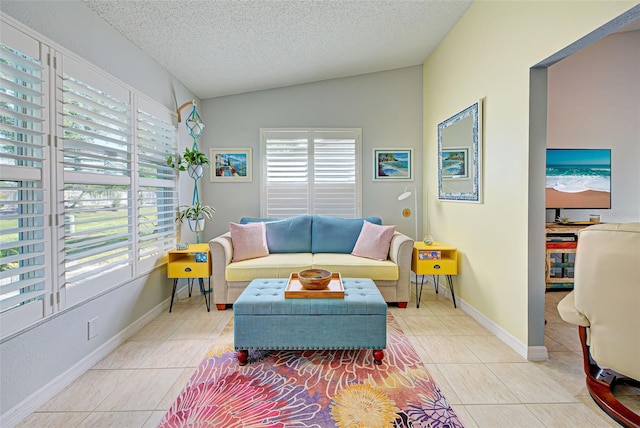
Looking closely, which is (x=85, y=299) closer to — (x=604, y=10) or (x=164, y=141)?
(x=164, y=141)

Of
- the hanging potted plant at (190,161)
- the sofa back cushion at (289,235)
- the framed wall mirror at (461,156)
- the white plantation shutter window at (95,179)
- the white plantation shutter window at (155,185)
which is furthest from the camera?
the sofa back cushion at (289,235)

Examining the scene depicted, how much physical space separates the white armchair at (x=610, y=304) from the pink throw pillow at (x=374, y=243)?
1.86 metres

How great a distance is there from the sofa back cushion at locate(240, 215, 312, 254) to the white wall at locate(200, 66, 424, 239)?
669 mm

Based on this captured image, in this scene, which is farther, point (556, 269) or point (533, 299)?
point (556, 269)

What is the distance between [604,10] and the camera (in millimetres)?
1745

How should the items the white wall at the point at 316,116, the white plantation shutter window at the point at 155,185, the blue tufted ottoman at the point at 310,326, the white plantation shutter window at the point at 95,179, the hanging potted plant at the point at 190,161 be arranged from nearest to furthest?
the white plantation shutter window at the point at 95,179 → the blue tufted ottoman at the point at 310,326 → the white plantation shutter window at the point at 155,185 → the hanging potted plant at the point at 190,161 → the white wall at the point at 316,116

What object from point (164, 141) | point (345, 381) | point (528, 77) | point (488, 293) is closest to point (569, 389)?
point (488, 293)

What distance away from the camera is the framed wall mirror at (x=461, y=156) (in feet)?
10.2

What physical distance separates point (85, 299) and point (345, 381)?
73.9 inches

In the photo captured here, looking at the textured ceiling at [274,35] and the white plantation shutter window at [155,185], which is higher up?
the textured ceiling at [274,35]

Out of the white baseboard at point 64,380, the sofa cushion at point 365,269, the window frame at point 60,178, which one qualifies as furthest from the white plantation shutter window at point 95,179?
the sofa cushion at point 365,269

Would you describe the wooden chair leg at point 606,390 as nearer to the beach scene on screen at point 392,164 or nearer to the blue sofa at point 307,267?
the blue sofa at point 307,267

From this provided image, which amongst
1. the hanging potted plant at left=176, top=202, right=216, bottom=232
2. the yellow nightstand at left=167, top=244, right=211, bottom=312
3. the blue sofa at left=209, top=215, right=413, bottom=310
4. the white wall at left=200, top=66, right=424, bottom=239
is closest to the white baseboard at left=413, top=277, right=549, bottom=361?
the blue sofa at left=209, top=215, right=413, bottom=310

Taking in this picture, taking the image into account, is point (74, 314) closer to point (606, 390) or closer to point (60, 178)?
point (60, 178)
